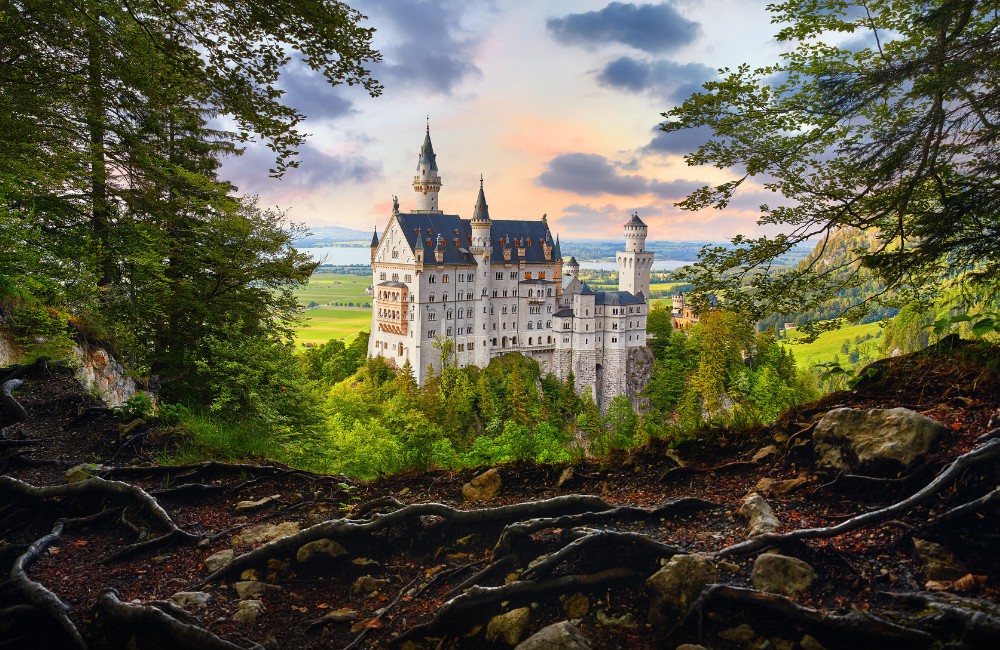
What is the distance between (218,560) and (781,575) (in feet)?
16.8

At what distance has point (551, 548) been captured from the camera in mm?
5613

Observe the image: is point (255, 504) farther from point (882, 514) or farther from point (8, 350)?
point (8, 350)

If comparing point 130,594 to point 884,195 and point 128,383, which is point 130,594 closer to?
point 884,195

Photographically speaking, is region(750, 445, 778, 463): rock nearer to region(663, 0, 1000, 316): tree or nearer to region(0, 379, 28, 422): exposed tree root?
region(663, 0, 1000, 316): tree

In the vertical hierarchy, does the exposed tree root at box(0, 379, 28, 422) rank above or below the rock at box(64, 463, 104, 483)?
above

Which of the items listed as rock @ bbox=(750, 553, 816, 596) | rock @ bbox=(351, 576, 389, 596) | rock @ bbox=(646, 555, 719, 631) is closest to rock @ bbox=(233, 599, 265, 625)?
rock @ bbox=(351, 576, 389, 596)

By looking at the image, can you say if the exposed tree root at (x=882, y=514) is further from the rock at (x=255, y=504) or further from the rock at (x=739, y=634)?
the rock at (x=255, y=504)

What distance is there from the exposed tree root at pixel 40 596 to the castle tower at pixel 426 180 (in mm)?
80194

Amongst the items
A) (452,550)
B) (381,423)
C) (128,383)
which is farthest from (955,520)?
(381,423)

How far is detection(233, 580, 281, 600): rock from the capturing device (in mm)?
5598

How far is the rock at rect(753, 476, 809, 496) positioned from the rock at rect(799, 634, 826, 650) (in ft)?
7.54

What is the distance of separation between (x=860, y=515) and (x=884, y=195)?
14.0 ft

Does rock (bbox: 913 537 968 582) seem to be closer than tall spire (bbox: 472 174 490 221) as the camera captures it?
Yes

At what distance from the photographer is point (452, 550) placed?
6023 millimetres
